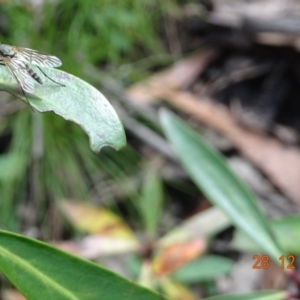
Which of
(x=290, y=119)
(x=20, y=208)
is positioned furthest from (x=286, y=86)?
(x=20, y=208)

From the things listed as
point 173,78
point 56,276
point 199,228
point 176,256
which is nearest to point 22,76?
point 56,276

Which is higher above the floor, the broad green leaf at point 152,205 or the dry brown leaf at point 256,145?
the dry brown leaf at point 256,145

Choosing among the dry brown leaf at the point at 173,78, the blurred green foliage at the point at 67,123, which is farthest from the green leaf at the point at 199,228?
the dry brown leaf at the point at 173,78

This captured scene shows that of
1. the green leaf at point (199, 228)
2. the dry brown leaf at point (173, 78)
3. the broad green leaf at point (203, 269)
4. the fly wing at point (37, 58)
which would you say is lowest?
the broad green leaf at point (203, 269)

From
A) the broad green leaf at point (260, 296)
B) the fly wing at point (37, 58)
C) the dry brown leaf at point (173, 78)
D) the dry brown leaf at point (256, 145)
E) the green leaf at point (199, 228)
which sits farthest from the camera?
the dry brown leaf at point (173, 78)

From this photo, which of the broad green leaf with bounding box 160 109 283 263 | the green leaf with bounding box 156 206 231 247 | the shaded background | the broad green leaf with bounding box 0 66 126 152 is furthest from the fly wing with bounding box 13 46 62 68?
the shaded background

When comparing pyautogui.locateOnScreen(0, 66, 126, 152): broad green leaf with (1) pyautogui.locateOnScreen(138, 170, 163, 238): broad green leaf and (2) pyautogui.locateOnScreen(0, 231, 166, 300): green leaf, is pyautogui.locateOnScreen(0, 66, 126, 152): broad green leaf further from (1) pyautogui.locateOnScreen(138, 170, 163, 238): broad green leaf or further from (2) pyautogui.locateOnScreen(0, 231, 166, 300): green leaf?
(1) pyautogui.locateOnScreen(138, 170, 163, 238): broad green leaf

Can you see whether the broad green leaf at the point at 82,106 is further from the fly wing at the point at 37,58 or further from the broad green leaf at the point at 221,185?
the broad green leaf at the point at 221,185
